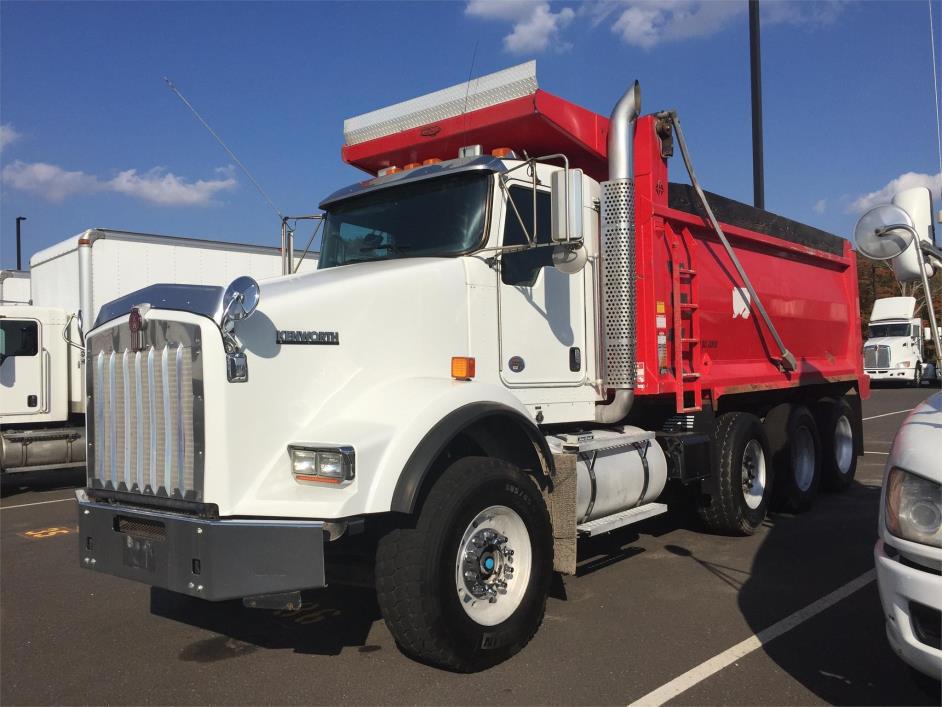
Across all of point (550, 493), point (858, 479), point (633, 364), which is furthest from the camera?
point (858, 479)

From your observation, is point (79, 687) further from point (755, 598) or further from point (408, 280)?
point (755, 598)

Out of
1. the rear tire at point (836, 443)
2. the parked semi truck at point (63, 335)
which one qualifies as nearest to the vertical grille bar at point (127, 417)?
the parked semi truck at point (63, 335)

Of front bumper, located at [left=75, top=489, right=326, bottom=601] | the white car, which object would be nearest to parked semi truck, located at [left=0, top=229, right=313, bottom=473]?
front bumper, located at [left=75, top=489, right=326, bottom=601]

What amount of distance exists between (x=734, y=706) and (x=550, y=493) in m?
1.64

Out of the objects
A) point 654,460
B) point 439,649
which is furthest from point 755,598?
point 439,649

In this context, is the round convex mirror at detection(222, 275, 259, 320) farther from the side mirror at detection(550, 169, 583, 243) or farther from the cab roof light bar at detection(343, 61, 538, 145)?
the cab roof light bar at detection(343, 61, 538, 145)

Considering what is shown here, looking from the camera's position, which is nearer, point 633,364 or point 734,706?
point 734,706

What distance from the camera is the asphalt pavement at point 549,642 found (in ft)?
12.6

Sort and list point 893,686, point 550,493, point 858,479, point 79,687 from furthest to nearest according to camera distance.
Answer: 1. point 858,479
2. point 550,493
3. point 79,687
4. point 893,686

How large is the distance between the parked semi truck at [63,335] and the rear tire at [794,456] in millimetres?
6715

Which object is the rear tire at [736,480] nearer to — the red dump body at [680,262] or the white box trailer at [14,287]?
Answer: the red dump body at [680,262]

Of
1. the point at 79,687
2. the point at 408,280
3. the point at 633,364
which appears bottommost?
the point at 79,687

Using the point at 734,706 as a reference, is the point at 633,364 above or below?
above

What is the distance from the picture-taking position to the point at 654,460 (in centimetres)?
622
